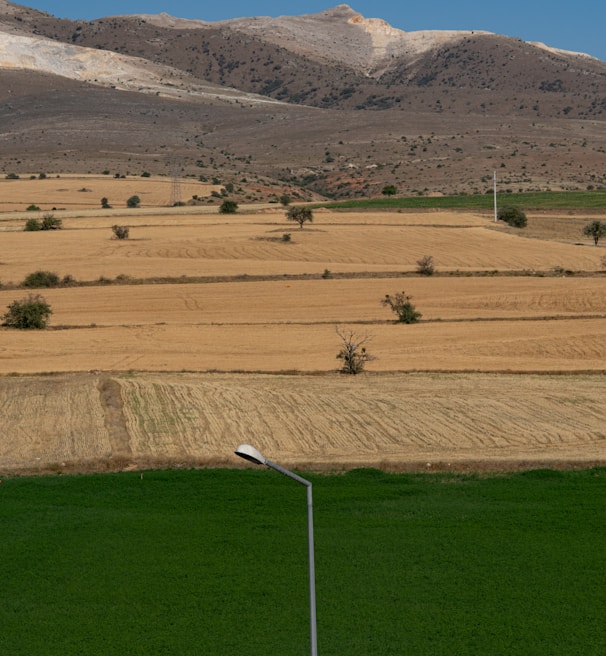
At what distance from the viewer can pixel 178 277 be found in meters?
70.2

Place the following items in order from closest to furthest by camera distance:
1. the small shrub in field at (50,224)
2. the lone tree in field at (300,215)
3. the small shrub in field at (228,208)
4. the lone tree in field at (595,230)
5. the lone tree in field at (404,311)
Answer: the lone tree in field at (404,311) → the lone tree in field at (595,230) → the lone tree in field at (300,215) → the small shrub in field at (50,224) → the small shrub in field at (228,208)

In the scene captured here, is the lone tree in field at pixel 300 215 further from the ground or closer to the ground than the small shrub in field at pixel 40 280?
further from the ground

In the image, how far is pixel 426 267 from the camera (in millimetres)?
72562

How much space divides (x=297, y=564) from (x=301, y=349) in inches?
1045

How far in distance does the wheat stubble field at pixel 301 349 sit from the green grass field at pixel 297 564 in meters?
2.75

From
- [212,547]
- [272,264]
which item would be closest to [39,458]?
[212,547]

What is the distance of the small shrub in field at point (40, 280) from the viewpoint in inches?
2662

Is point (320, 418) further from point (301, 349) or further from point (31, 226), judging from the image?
point (31, 226)

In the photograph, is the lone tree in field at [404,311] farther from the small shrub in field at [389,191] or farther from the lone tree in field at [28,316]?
the small shrub in field at [389,191]

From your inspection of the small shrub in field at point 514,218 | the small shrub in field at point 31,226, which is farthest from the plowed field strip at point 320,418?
the small shrub in field at point 514,218

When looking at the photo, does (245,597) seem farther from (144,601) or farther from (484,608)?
(484,608)

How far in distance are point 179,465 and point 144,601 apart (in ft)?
33.1

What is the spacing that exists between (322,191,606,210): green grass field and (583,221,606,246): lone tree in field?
59.9 ft

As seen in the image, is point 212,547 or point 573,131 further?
point 573,131
